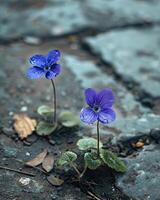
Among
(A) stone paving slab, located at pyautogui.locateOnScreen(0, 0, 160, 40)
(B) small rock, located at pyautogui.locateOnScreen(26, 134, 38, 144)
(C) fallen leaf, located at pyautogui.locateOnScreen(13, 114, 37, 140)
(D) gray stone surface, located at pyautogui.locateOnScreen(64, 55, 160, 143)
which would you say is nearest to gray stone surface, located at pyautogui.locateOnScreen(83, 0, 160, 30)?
(A) stone paving slab, located at pyautogui.locateOnScreen(0, 0, 160, 40)

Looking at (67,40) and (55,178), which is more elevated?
(67,40)

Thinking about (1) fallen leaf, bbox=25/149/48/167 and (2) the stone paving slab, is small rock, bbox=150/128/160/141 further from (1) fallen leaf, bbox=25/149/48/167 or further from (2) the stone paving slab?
(2) the stone paving slab

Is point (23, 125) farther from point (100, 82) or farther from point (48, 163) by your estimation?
point (100, 82)

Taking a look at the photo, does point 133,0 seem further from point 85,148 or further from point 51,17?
point 85,148

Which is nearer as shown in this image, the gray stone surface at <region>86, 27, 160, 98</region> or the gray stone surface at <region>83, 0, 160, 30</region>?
the gray stone surface at <region>86, 27, 160, 98</region>

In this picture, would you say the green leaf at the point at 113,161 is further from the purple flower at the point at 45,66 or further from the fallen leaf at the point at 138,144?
the purple flower at the point at 45,66

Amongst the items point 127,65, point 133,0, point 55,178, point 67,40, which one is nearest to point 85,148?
point 55,178
